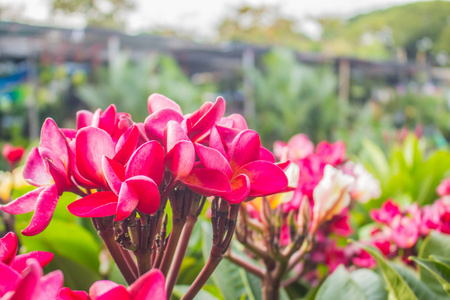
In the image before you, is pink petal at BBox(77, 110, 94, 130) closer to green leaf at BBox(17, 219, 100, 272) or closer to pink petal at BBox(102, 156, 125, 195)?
pink petal at BBox(102, 156, 125, 195)

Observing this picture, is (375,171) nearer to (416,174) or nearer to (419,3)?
(416,174)

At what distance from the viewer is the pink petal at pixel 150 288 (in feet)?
1.08

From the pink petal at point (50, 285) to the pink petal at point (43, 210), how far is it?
11 centimetres

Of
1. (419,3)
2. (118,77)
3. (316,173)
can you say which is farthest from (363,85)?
(419,3)

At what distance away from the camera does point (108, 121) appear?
0.50 m

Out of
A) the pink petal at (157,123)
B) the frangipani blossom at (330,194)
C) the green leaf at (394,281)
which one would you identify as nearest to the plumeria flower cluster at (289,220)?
the frangipani blossom at (330,194)

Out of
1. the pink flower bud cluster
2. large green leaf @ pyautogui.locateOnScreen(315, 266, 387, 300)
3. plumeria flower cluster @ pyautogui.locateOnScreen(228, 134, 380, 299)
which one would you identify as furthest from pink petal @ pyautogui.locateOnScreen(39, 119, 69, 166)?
large green leaf @ pyautogui.locateOnScreen(315, 266, 387, 300)

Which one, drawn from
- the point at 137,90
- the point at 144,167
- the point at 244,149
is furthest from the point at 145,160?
the point at 137,90

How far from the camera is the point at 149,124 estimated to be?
0.47 meters

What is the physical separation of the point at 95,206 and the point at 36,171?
0.14m

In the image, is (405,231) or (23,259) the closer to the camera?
(23,259)

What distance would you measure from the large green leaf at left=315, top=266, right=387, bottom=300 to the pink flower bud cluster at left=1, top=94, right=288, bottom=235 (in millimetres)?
395

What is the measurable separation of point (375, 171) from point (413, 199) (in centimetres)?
31

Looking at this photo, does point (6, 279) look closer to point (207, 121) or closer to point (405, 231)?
point (207, 121)
